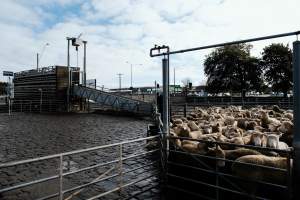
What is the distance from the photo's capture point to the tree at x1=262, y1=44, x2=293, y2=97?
4491cm

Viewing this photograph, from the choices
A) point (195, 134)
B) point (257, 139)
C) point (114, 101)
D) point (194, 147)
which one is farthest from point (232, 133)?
point (114, 101)

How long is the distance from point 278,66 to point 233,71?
679cm

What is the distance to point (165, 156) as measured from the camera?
734 centimetres

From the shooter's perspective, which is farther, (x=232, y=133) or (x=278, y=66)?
(x=278, y=66)

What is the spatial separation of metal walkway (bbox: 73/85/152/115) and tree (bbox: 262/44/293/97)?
21.2m

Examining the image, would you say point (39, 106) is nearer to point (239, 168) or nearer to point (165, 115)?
point (165, 115)

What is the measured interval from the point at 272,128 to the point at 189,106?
1807 cm

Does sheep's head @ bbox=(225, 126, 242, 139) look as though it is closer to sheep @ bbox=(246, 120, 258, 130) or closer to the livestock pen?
the livestock pen

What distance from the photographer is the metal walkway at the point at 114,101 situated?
35281 millimetres

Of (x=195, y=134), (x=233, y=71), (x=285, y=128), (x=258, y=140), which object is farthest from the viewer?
(x=233, y=71)

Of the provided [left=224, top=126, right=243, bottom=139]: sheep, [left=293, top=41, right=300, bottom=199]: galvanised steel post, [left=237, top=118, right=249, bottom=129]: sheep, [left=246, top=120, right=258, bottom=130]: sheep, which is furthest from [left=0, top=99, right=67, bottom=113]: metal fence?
[left=293, top=41, right=300, bottom=199]: galvanised steel post

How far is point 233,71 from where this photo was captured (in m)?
50.6

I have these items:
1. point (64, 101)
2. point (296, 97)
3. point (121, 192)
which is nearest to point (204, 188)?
point (121, 192)

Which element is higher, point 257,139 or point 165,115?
point 165,115
